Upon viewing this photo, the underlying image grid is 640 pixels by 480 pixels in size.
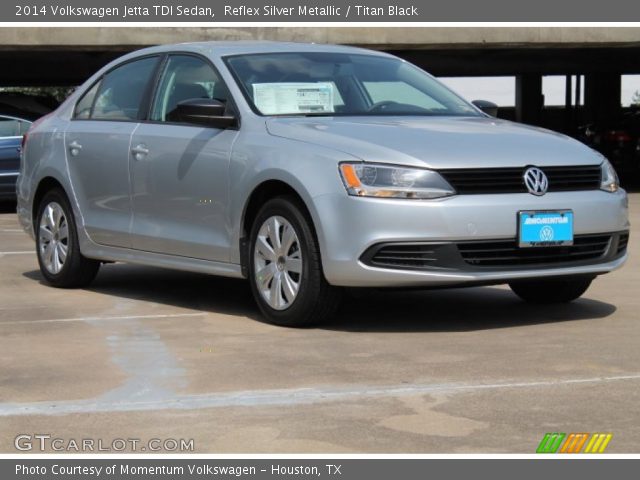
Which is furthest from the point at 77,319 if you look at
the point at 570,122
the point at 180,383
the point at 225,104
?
the point at 570,122

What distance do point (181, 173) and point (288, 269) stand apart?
1.16 metres

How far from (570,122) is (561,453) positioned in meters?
47.6

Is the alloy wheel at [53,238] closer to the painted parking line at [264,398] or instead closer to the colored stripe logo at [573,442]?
the painted parking line at [264,398]

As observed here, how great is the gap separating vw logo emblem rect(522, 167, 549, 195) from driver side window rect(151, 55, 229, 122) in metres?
2.03

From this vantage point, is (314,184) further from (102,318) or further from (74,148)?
(74,148)

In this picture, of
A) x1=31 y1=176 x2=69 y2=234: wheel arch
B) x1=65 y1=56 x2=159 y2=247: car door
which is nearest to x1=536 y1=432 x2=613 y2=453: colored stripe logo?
x1=65 y1=56 x2=159 y2=247: car door

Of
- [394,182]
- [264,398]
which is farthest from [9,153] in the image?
[264,398]

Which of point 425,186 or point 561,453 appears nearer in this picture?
point 561,453

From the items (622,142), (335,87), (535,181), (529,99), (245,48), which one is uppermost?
(245,48)

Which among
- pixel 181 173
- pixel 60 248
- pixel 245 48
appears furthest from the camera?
pixel 60 248

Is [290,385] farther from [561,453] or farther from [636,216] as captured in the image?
[636,216]

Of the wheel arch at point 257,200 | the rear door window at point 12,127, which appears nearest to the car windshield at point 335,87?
the wheel arch at point 257,200

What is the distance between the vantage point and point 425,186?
7.44m

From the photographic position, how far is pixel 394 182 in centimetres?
747
